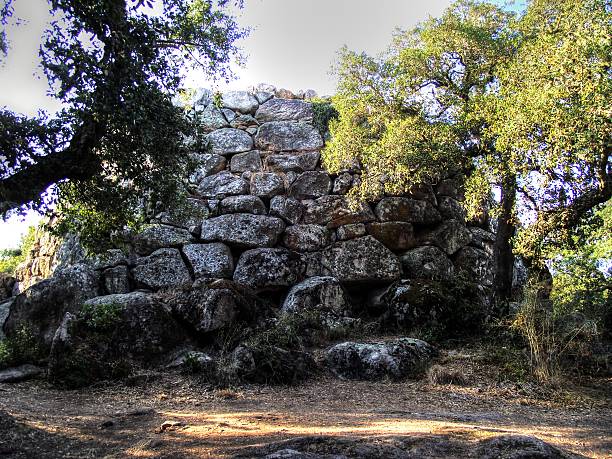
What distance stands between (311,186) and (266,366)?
8304 millimetres

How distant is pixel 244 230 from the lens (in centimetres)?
1459

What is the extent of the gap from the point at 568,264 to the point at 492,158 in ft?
10.1

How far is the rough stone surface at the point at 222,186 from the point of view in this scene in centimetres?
1592

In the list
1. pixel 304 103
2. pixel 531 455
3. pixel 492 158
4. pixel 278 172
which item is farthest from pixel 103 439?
pixel 304 103

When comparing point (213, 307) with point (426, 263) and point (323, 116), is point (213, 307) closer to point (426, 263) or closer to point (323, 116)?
point (426, 263)

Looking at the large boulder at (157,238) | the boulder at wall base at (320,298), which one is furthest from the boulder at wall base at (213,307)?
the large boulder at (157,238)

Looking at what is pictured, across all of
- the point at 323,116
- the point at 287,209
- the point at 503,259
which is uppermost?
the point at 323,116

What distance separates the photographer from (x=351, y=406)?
23.9 ft

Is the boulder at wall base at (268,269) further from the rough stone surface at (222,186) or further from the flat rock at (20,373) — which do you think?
the flat rock at (20,373)

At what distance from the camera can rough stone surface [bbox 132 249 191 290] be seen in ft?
44.1

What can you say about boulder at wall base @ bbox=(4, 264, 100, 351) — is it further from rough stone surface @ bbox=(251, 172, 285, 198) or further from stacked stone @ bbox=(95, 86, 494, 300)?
rough stone surface @ bbox=(251, 172, 285, 198)

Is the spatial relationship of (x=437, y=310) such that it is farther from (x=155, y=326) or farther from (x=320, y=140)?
(x=320, y=140)

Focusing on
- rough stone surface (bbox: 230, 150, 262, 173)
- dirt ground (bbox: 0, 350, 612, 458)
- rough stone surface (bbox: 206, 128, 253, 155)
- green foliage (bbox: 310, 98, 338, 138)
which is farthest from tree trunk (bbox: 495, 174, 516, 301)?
rough stone surface (bbox: 206, 128, 253, 155)

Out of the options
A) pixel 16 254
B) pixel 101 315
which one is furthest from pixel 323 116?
pixel 16 254
